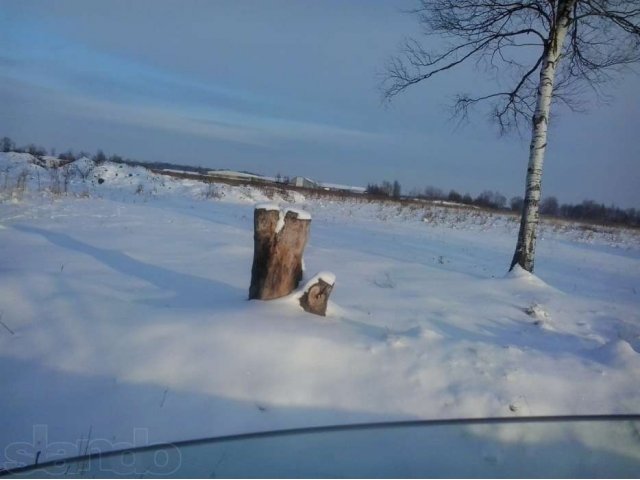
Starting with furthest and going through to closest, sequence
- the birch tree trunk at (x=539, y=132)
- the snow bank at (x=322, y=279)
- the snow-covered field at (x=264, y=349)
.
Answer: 1. the birch tree trunk at (x=539, y=132)
2. the snow bank at (x=322, y=279)
3. the snow-covered field at (x=264, y=349)

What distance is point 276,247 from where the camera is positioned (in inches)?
156

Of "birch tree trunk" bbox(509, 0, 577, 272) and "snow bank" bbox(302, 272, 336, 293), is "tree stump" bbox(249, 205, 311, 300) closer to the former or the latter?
"snow bank" bbox(302, 272, 336, 293)

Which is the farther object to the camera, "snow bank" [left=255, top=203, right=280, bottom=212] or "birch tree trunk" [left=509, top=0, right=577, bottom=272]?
"birch tree trunk" [left=509, top=0, right=577, bottom=272]

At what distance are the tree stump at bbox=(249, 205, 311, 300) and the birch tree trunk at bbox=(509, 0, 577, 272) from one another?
427 centimetres

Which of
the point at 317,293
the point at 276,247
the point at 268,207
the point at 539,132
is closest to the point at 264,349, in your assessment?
the point at 317,293

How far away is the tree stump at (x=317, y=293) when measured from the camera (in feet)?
12.8

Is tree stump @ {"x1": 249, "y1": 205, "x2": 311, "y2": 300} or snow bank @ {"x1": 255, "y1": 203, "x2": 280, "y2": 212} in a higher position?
snow bank @ {"x1": 255, "y1": 203, "x2": 280, "y2": 212}

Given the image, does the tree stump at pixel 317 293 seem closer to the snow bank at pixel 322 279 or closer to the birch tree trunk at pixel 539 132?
the snow bank at pixel 322 279

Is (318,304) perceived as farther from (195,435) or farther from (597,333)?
(597,333)

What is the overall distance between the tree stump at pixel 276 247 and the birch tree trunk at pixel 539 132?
4271mm

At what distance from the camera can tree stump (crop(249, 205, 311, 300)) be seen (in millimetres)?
3975

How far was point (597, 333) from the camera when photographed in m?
4.69

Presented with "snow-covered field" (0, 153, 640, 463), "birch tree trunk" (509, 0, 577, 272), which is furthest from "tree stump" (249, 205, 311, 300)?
"birch tree trunk" (509, 0, 577, 272)

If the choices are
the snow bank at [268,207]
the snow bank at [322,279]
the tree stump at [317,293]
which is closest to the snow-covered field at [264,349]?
the tree stump at [317,293]
